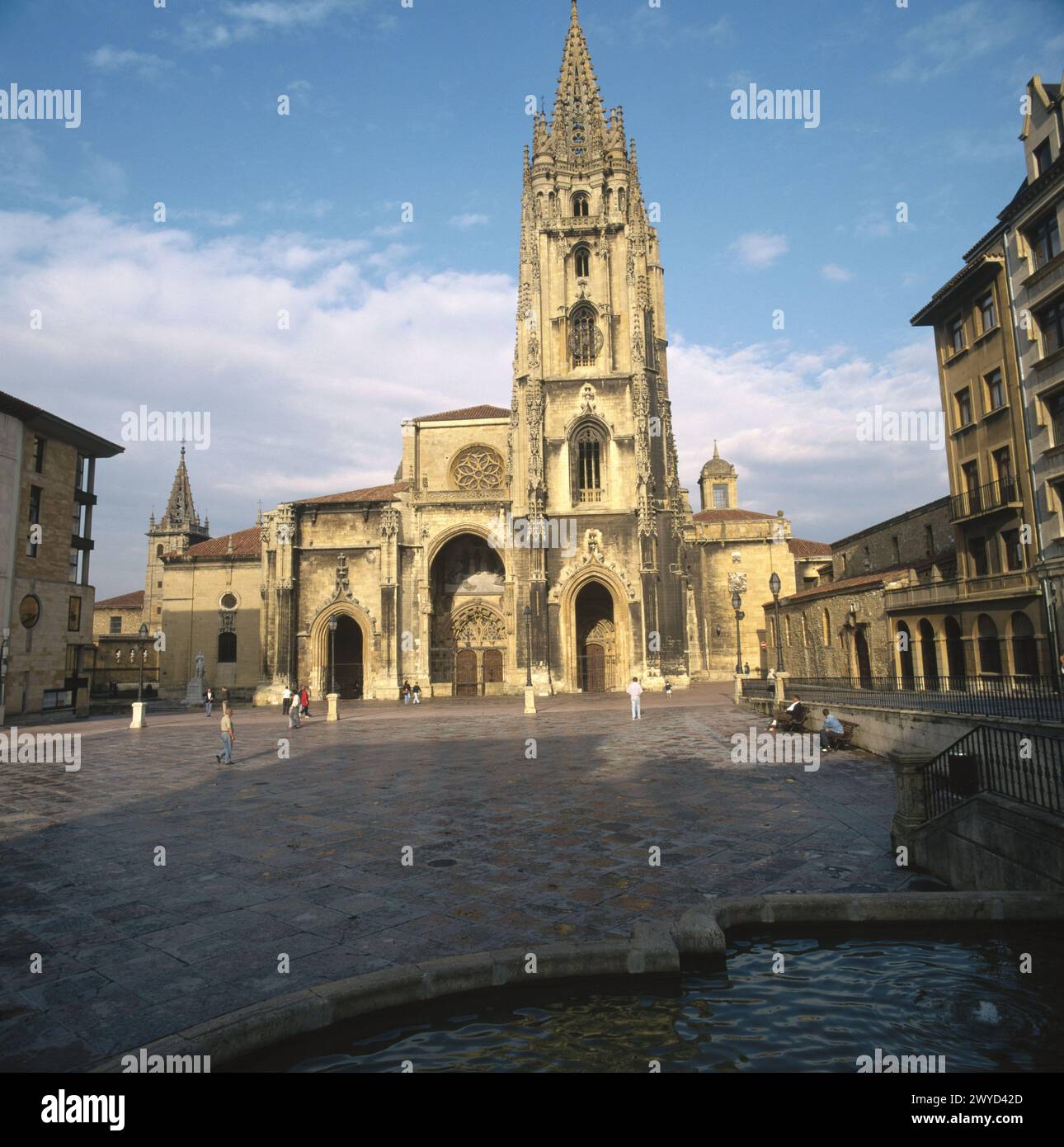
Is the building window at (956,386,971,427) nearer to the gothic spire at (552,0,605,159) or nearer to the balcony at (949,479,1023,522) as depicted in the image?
the balcony at (949,479,1023,522)

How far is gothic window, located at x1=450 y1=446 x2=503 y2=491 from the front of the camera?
4075cm

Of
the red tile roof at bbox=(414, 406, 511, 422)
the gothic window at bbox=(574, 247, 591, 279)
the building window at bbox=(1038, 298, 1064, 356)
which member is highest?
the gothic window at bbox=(574, 247, 591, 279)

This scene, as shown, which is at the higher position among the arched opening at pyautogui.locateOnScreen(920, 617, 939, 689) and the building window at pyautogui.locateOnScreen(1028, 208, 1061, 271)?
the building window at pyautogui.locateOnScreen(1028, 208, 1061, 271)

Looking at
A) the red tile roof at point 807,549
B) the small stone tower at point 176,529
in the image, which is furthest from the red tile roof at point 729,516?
the small stone tower at point 176,529

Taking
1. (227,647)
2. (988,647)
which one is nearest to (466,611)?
(227,647)

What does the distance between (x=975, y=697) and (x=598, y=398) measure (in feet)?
76.4


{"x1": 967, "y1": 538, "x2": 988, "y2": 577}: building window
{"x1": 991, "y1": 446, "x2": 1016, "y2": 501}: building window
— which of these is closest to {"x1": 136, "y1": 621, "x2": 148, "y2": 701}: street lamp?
{"x1": 967, "y1": 538, "x2": 988, "y2": 577}: building window

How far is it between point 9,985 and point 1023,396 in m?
24.6

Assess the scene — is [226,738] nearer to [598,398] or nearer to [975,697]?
[975,697]

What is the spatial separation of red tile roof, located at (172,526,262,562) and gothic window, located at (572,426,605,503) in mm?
20577

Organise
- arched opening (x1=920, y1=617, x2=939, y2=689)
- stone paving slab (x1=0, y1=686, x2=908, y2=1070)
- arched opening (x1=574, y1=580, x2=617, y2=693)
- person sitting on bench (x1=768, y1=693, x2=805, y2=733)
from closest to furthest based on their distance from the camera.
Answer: stone paving slab (x1=0, y1=686, x2=908, y2=1070) < person sitting on bench (x1=768, y1=693, x2=805, y2=733) < arched opening (x1=920, y1=617, x2=939, y2=689) < arched opening (x1=574, y1=580, x2=617, y2=693)

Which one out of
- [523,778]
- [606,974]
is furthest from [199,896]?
[523,778]

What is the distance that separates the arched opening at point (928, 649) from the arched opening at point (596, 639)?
14543 mm

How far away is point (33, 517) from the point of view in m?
28.1
